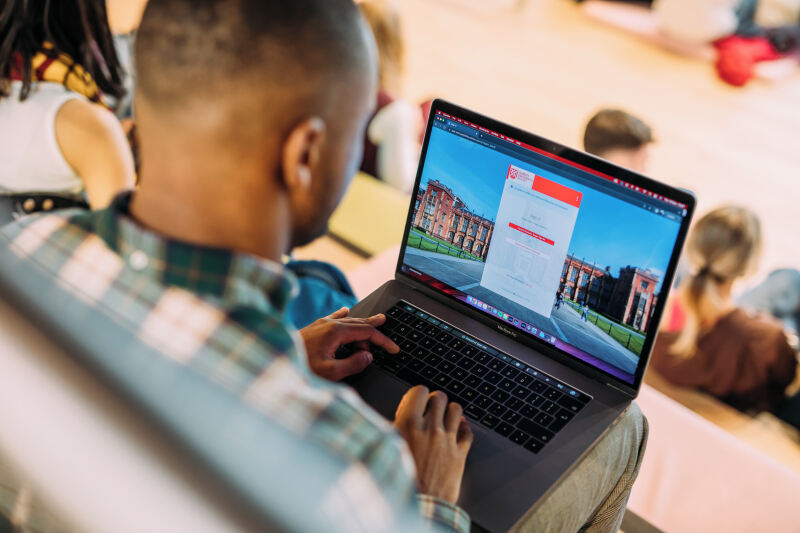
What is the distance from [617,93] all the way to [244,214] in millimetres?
4654

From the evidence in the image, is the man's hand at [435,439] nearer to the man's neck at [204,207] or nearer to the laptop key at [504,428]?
the laptop key at [504,428]

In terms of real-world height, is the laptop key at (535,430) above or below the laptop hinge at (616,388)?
below

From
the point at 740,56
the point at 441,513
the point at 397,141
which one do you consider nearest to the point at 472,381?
the point at 441,513

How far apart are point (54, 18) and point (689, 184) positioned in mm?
3590

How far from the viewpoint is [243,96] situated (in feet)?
2.03

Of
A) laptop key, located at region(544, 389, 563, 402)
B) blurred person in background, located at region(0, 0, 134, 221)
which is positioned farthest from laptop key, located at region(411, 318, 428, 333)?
blurred person in background, located at region(0, 0, 134, 221)

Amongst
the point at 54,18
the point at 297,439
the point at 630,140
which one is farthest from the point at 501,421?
the point at 630,140

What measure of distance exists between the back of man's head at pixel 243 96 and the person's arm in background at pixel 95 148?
2.08 feet

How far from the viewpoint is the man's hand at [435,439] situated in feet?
2.46

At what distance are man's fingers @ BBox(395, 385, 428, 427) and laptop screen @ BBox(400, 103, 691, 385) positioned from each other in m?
0.28

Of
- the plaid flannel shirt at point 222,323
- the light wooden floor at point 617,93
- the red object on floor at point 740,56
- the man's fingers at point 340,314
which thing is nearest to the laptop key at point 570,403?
the man's fingers at point 340,314

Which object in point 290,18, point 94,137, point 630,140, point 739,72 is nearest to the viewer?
point 290,18

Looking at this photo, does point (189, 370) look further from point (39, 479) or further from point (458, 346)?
point (458, 346)

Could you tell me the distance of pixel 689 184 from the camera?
4094 millimetres
